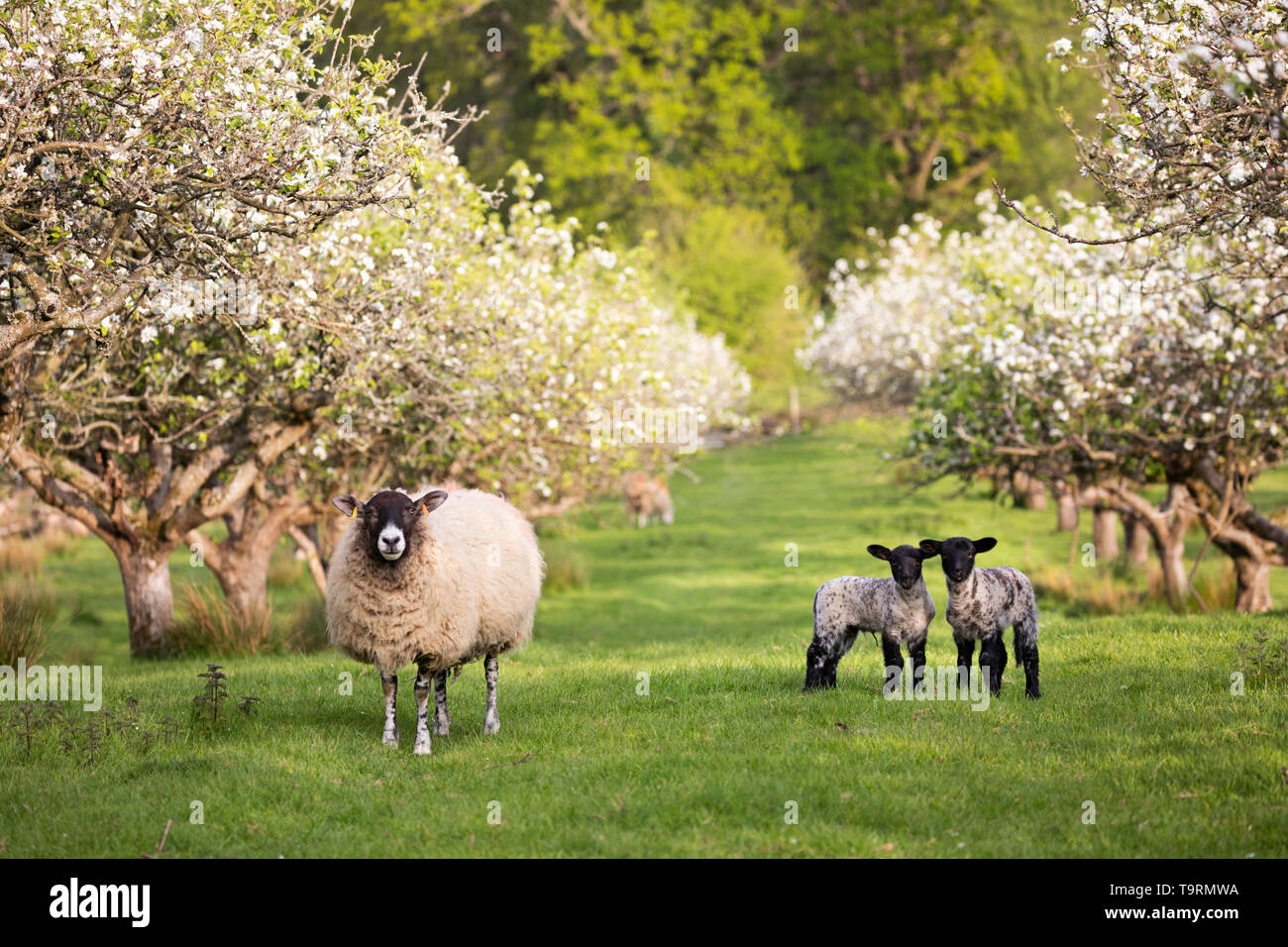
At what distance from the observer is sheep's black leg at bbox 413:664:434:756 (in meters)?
9.45

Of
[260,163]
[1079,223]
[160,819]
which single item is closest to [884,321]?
[1079,223]

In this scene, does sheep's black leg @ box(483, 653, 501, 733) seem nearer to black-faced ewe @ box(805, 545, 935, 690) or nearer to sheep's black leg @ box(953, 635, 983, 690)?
black-faced ewe @ box(805, 545, 935, 690)

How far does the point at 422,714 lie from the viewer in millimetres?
9547

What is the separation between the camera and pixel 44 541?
3166 cm

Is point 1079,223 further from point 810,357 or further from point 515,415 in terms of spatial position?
point 810,357

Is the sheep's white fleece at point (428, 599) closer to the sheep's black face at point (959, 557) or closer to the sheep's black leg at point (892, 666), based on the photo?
the sheep's black leg at point (892, 666)

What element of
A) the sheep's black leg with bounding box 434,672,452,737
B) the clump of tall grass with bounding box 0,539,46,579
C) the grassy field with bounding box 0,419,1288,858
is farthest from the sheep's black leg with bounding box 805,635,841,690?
the clump of tall grass with bounding box 0,539,46,579

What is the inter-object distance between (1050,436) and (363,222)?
34.0 feet

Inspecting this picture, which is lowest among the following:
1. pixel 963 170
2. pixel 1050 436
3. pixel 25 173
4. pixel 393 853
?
pixel 393 853

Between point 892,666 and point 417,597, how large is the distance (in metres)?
4.14

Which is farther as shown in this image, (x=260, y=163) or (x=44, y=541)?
(x=44, y=541)

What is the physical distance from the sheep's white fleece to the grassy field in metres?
0.74

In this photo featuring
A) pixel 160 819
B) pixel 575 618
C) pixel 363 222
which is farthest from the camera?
pixel 575 618

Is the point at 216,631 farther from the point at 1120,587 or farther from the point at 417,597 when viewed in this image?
the point at 1120,587
